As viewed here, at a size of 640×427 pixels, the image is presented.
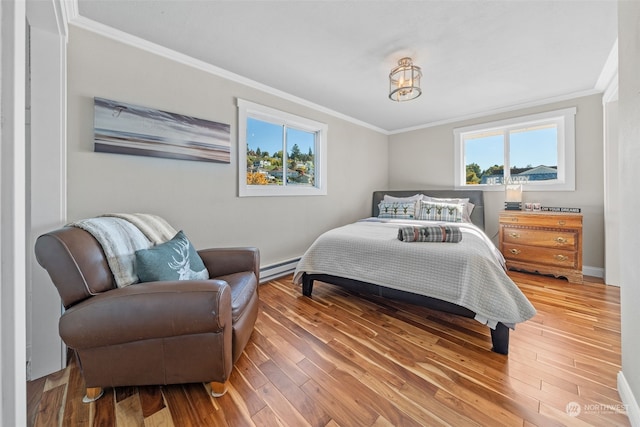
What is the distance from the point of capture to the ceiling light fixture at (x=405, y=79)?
2.24 meters

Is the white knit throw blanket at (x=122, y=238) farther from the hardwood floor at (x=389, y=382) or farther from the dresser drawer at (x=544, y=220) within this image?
the dresser drawer at (x=544, y=220)

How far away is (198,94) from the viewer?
7.82 feet

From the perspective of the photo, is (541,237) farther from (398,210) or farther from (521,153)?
(398,210)

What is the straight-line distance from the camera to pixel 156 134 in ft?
6.93

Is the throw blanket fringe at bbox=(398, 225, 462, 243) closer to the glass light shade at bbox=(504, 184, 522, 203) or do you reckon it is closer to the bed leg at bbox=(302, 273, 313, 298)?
the bed leg at bbox=(302, 273, 313, 298)

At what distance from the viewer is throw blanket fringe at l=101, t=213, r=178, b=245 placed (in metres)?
1.65

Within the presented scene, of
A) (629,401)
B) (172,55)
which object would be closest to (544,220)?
(629,401)

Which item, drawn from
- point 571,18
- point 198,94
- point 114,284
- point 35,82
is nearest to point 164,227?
point 114,284

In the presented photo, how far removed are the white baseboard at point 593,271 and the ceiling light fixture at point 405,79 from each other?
3.13m

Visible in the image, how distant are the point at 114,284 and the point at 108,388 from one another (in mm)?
571

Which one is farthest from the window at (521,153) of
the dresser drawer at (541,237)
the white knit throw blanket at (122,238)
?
the white knit throw blanket at (122,238)

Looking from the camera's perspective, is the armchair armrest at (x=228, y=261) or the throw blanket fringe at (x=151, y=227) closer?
the throw blanket fringe at (x=151, y=227)

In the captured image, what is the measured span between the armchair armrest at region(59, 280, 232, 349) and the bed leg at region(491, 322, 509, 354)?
1709 mm

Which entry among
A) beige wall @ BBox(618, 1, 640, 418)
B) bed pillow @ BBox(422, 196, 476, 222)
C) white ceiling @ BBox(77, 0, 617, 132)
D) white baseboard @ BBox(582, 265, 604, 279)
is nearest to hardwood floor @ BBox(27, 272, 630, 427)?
beige wall @ BBox(618, 1, 640, 418)
